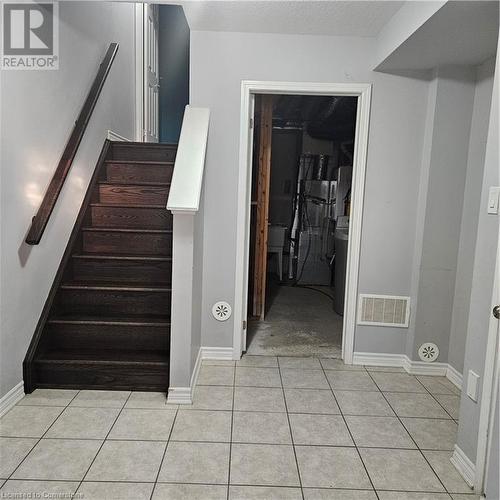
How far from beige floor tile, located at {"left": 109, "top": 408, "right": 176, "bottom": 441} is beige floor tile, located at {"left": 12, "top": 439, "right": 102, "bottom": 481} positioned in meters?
0.14

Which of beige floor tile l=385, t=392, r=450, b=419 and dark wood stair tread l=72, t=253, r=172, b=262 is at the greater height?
dark wood stair tread l=72, t=253, r=172, b=262

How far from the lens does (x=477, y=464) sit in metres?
1.82

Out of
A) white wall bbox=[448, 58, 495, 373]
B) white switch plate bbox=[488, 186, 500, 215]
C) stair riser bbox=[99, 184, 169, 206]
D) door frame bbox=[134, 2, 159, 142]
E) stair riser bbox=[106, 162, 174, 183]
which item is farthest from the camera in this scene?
door frame bbox=[134, 2, 159, 142]

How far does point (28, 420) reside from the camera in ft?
7.25

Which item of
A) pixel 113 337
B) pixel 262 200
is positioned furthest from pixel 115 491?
pixel 262 200

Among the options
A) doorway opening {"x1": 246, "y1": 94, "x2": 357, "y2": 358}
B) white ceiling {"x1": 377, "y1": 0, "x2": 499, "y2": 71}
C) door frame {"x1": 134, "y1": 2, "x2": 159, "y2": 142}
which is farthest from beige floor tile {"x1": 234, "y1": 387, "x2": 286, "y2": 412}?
door frame {"x1": 134, "y1": 2, "x2": 159, "y2": 142}

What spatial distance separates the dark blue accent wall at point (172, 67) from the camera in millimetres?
6094

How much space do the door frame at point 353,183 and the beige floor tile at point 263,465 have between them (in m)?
1.14

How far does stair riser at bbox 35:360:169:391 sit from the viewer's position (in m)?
2.56

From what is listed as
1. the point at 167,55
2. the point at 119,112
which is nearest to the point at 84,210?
the point at 119,112

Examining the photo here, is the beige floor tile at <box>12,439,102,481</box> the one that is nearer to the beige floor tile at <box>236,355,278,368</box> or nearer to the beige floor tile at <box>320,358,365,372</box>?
the beige floor tile at <box>236,355,278,368</box>

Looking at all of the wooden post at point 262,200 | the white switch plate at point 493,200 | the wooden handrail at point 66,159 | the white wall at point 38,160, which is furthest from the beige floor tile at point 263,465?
the wooden post at point 262,200

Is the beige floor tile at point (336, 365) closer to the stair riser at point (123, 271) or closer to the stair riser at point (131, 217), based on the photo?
the stair riser at point (123, 271)

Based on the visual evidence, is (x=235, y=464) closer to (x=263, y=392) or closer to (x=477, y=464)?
(x=263, y=392)
